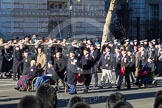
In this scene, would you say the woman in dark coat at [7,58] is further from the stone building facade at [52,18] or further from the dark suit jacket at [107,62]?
the stone building facade at [52,18]

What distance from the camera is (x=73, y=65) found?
2088 cm

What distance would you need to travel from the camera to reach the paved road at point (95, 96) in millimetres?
17781

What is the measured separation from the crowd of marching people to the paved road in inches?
21.5

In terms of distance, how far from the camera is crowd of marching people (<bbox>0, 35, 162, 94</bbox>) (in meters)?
21.0

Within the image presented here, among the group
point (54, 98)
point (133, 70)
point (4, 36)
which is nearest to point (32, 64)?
point (133, 70)

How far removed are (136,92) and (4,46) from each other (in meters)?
8.03

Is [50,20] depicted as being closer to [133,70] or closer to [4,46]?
[4,46]

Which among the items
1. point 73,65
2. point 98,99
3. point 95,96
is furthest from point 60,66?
point 98,99

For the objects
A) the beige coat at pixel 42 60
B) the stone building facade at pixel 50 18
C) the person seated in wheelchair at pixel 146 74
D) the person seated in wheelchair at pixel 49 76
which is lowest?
the person seated in wheelchair at pixel 146 74

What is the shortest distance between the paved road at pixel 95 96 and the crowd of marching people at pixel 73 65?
545mm

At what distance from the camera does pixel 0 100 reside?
61.4ft

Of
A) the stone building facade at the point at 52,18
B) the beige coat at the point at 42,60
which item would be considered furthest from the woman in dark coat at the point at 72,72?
the stone building facade at the point at 52,18

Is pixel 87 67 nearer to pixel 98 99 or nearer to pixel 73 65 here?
pixel 73 65

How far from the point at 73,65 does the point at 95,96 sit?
5.22 ft
